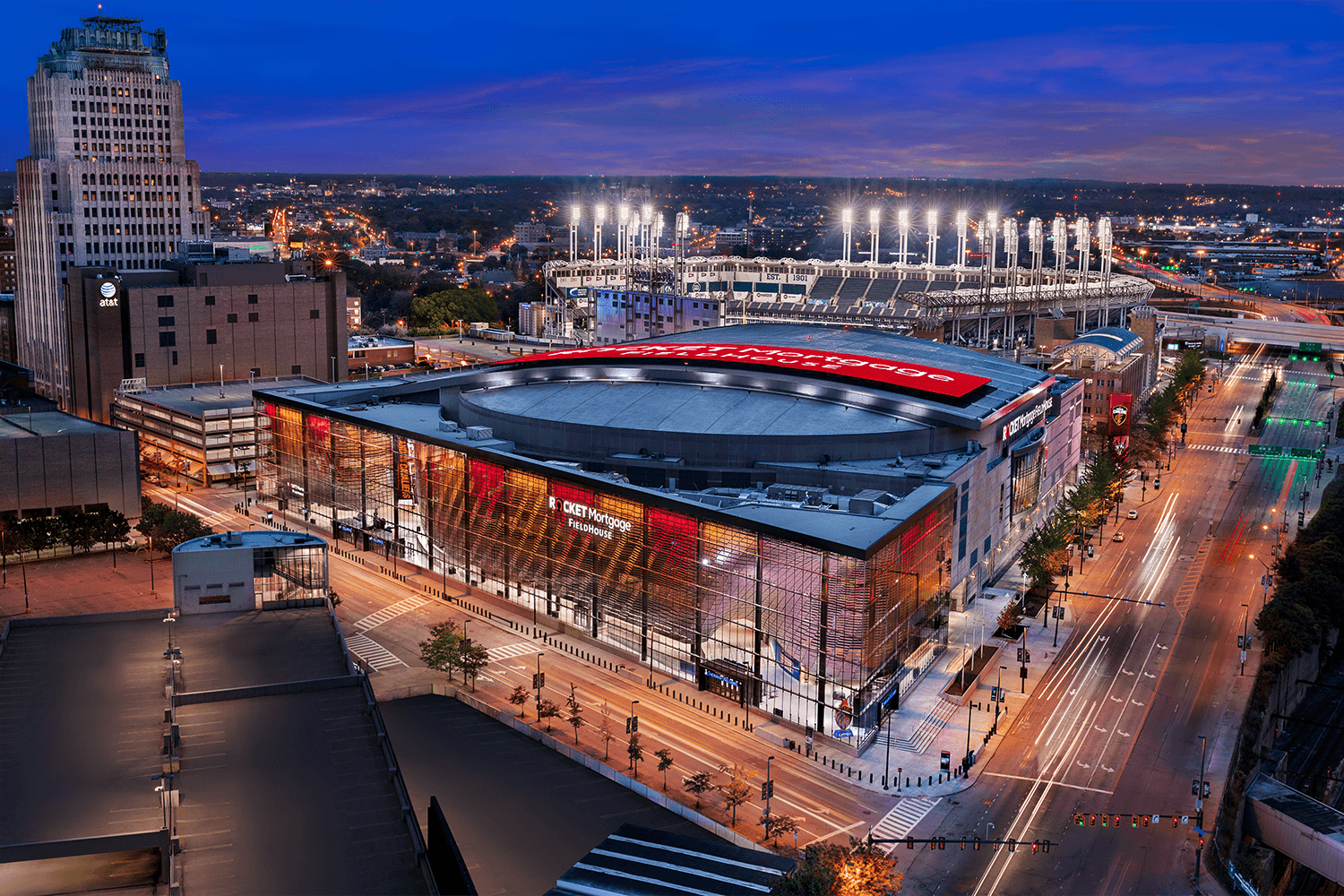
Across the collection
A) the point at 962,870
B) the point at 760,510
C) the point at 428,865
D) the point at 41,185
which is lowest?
the point at 962,870

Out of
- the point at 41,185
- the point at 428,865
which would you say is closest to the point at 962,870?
the point at 428,865

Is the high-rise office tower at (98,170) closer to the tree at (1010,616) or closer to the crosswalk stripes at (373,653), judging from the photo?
the crosswalk stripes at (373,653)

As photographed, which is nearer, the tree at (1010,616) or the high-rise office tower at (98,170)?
the tree at (1010,616)

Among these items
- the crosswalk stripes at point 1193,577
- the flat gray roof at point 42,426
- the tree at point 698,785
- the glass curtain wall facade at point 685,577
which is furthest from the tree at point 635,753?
the flat gray roof at point 42,426

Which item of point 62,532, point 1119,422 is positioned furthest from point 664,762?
point 1119,422

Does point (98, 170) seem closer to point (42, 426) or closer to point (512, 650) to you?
point (42, 426)

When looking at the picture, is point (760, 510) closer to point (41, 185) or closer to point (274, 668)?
point (274, 668)
